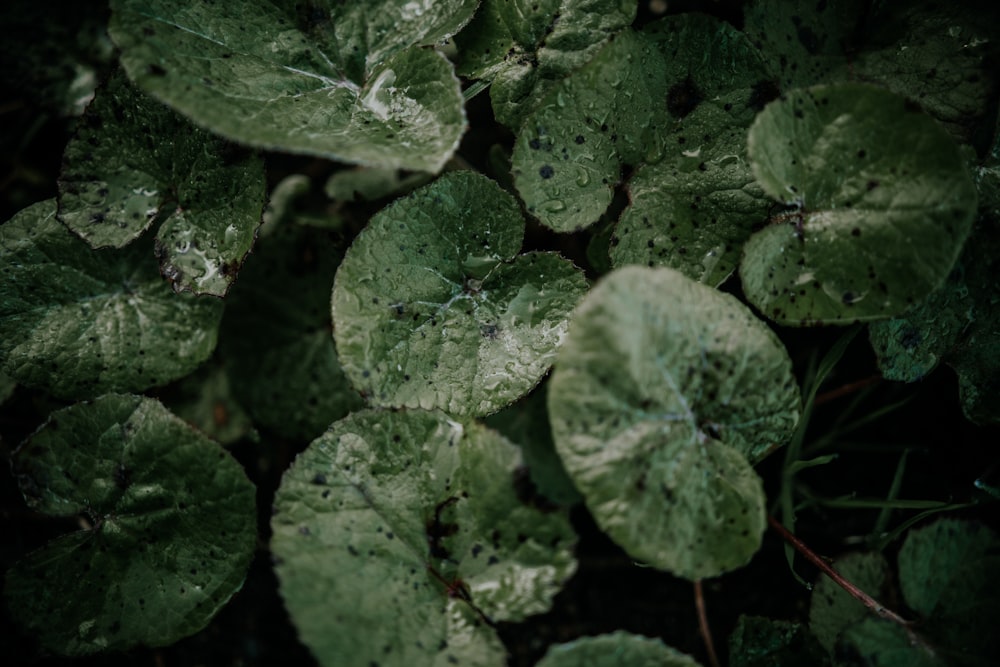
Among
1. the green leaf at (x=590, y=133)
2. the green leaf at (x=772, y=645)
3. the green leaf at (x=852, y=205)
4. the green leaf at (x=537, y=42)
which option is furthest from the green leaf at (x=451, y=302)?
the green leaf at (x=772, y=645)

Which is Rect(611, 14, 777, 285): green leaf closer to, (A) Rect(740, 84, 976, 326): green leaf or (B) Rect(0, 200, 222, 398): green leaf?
(A) Rect(740, 84, 976, 326): green leaf

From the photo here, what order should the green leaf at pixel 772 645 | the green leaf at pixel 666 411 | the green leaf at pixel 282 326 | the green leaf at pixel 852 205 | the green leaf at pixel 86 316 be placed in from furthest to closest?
1. the green leaf at pixel 282 326
2. the green leaf at pixel 86 316
3. the green leaf at pixel 772 645
4. the green leaf at pixel 852 205
5. the green leaf at pixel 666 411

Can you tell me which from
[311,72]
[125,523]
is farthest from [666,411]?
[125,523]

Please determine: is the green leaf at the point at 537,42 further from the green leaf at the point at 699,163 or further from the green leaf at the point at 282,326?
the green leaf at the point at 282,326

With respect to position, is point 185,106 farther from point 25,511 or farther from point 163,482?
point 25,511

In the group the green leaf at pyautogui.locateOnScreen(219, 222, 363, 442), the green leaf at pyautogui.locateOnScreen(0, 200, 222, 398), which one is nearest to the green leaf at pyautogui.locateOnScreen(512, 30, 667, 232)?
the green leaf at pyautogui.locateOnScreen(219, 222, 363, 442)

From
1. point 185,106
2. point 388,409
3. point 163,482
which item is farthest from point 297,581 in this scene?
point 185,106
